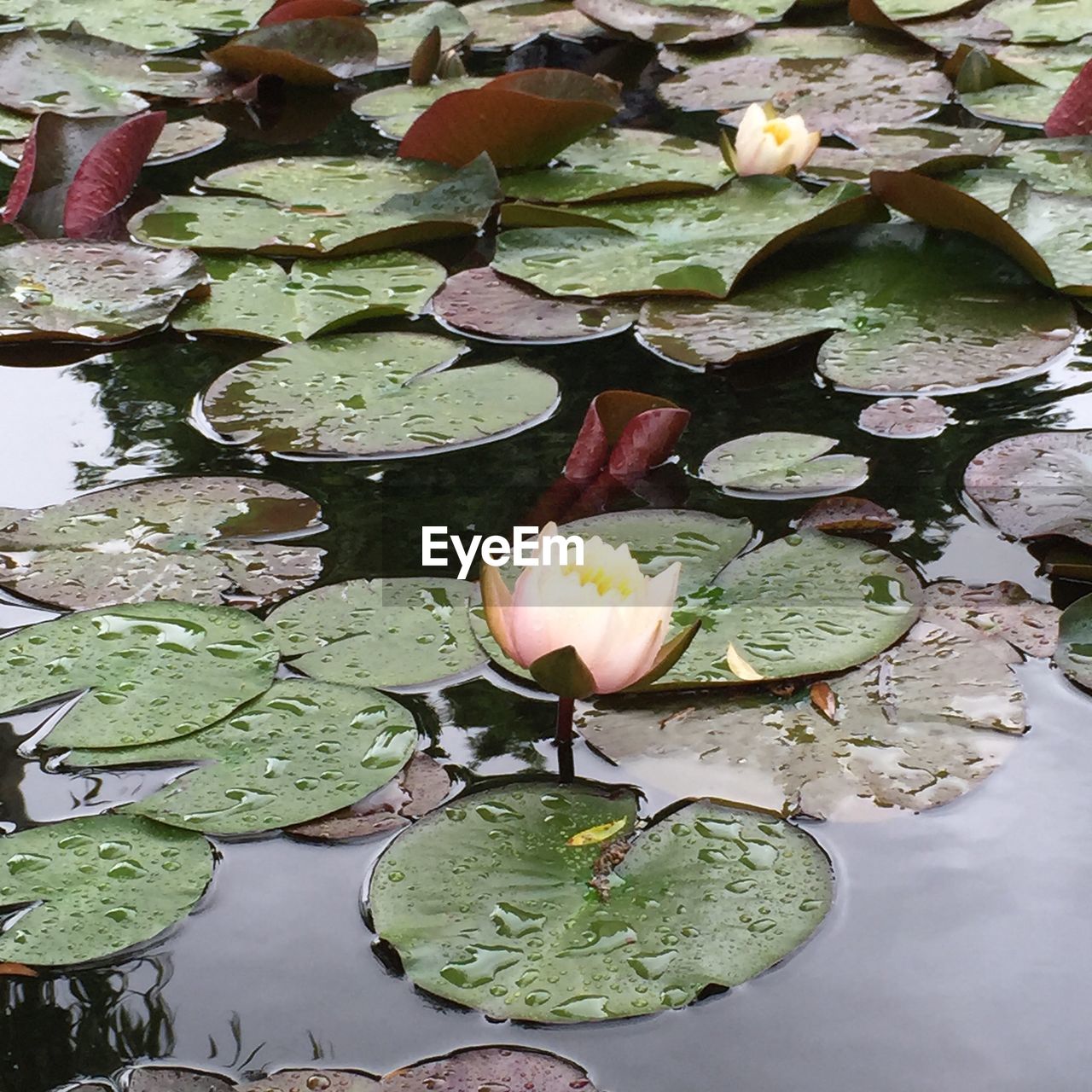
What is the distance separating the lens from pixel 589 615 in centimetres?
122

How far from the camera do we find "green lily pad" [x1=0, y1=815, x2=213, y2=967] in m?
1.12

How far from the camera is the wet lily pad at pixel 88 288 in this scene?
2184 mm

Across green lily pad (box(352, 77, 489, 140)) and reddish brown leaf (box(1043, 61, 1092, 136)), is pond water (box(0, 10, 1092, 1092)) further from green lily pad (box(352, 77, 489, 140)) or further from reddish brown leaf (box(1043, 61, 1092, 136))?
green lily pad (box(352, 77, 489, 140))

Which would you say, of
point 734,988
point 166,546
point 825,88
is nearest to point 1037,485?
point 734,988

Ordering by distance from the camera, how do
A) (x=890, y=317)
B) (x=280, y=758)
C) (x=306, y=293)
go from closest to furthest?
(x=280, y=758) < (x=890, y=317) < (x=306, y=293)

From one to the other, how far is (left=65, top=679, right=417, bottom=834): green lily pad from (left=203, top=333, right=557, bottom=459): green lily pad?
1.77 feet

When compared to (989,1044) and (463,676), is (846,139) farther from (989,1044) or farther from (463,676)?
(989,1044)

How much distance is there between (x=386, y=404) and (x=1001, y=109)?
5.55ft

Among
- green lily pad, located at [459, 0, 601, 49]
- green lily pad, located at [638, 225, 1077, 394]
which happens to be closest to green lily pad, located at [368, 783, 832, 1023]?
green lily pad, located at [638, 225, 1077, 394]

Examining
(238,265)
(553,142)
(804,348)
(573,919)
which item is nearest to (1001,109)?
(553,142)

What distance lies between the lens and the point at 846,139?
288cm

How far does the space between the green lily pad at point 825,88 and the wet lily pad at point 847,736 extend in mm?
1811

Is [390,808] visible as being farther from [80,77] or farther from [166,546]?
[80,77]

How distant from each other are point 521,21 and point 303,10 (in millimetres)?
591
